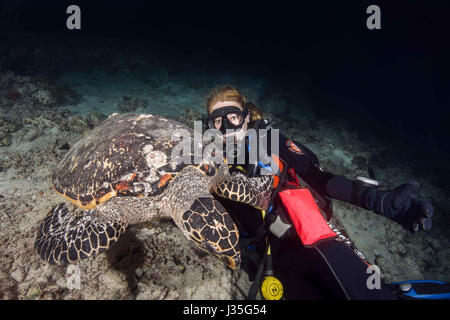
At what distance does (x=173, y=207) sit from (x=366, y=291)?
2256 millimetres

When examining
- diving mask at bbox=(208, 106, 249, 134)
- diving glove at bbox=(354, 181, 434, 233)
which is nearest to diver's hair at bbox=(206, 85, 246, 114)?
diving mask at bbox=(208, 106, 249, 134)

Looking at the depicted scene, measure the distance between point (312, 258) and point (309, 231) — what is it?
34cm

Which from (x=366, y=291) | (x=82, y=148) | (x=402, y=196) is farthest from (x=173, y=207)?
(x=402, y=196)

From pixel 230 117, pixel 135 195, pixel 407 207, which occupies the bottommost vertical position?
pixel 407 207

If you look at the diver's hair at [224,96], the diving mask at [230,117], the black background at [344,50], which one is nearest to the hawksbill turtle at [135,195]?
the diving mask at [230,117]

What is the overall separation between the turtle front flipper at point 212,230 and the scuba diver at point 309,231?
2.17 ft

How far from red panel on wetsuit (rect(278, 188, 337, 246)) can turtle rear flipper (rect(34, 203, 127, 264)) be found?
2.17m

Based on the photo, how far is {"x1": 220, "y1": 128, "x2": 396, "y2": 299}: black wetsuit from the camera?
1.97 metres

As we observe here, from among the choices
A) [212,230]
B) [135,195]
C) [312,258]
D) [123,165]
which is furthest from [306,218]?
[123,165]

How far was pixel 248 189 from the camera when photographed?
265 cm

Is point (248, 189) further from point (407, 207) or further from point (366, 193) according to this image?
point (407, 207)

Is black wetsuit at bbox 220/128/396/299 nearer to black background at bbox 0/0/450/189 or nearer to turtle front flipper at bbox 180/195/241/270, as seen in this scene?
turtle front flipper at bbox 180/195/241/270

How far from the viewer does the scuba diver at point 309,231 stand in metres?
2.05

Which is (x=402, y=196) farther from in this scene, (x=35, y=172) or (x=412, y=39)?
(x=412, y=39)
